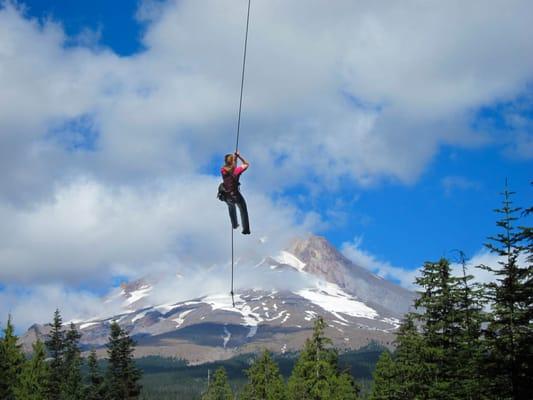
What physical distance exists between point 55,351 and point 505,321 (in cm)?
4967

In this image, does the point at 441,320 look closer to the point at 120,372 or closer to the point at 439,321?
the point at 439,321

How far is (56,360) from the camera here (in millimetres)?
61875

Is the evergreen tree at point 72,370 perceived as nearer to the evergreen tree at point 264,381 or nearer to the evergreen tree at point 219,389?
the evergreen tree at point 264,381

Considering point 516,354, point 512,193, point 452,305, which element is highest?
point 512,193

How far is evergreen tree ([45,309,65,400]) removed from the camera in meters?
58.0

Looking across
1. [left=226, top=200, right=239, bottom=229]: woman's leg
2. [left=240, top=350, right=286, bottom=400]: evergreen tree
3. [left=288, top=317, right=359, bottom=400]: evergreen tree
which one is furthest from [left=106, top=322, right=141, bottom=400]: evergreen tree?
[left=226, top=200, right=239, bottom=229]: woman's leg

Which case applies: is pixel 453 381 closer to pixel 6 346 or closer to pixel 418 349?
pixel 418 349

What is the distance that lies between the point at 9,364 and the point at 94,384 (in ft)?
32.7

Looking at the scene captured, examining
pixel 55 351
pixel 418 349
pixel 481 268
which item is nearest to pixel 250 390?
pixel 55 351

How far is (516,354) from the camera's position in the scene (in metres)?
23.0

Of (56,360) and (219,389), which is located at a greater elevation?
(56,360)

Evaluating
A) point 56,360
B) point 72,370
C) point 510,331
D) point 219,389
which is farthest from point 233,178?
point 219,389

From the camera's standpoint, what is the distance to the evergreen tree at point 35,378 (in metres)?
47.8

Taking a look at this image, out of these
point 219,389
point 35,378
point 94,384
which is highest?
point 35,378
